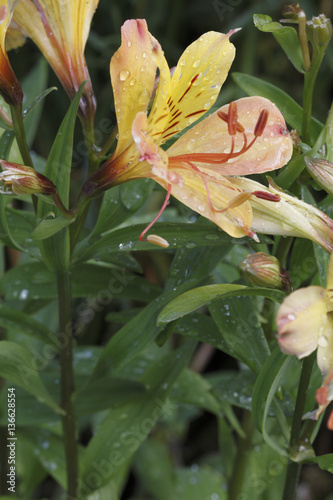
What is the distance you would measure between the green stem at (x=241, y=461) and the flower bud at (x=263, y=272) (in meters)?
0.37

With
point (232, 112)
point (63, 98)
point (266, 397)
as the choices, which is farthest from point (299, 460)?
point (63, 98)

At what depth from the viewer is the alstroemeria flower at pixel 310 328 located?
427mm

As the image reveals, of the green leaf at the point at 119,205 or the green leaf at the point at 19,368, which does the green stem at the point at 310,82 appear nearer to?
the green leaf at the point at 119,205

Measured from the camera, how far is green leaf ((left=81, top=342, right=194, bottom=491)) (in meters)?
0.79

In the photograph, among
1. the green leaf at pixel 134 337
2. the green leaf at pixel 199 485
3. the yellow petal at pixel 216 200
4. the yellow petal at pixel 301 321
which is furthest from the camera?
the green leaf at pixel 199 485

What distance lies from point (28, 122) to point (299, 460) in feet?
2.09

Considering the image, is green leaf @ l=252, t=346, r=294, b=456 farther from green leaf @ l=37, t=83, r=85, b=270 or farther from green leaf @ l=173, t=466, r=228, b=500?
green leaf @ l=173, t=466, r=228, b=500

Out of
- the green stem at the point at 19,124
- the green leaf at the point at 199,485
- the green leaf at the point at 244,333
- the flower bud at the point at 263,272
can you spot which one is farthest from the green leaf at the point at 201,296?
the green leaf at the point at 199,485

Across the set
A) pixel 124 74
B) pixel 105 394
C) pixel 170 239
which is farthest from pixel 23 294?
pixel 124 74

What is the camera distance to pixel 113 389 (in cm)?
79

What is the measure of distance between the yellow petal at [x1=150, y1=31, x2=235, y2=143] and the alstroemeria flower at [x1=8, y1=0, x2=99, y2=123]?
0.11 metres

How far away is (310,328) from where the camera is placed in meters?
0.44

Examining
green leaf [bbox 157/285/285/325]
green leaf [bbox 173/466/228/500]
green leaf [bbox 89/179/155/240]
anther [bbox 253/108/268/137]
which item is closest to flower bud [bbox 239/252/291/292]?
green leaf [bbox 157/285/285/325]

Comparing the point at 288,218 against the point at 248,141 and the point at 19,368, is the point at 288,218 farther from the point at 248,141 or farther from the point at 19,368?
the point at 19,368
